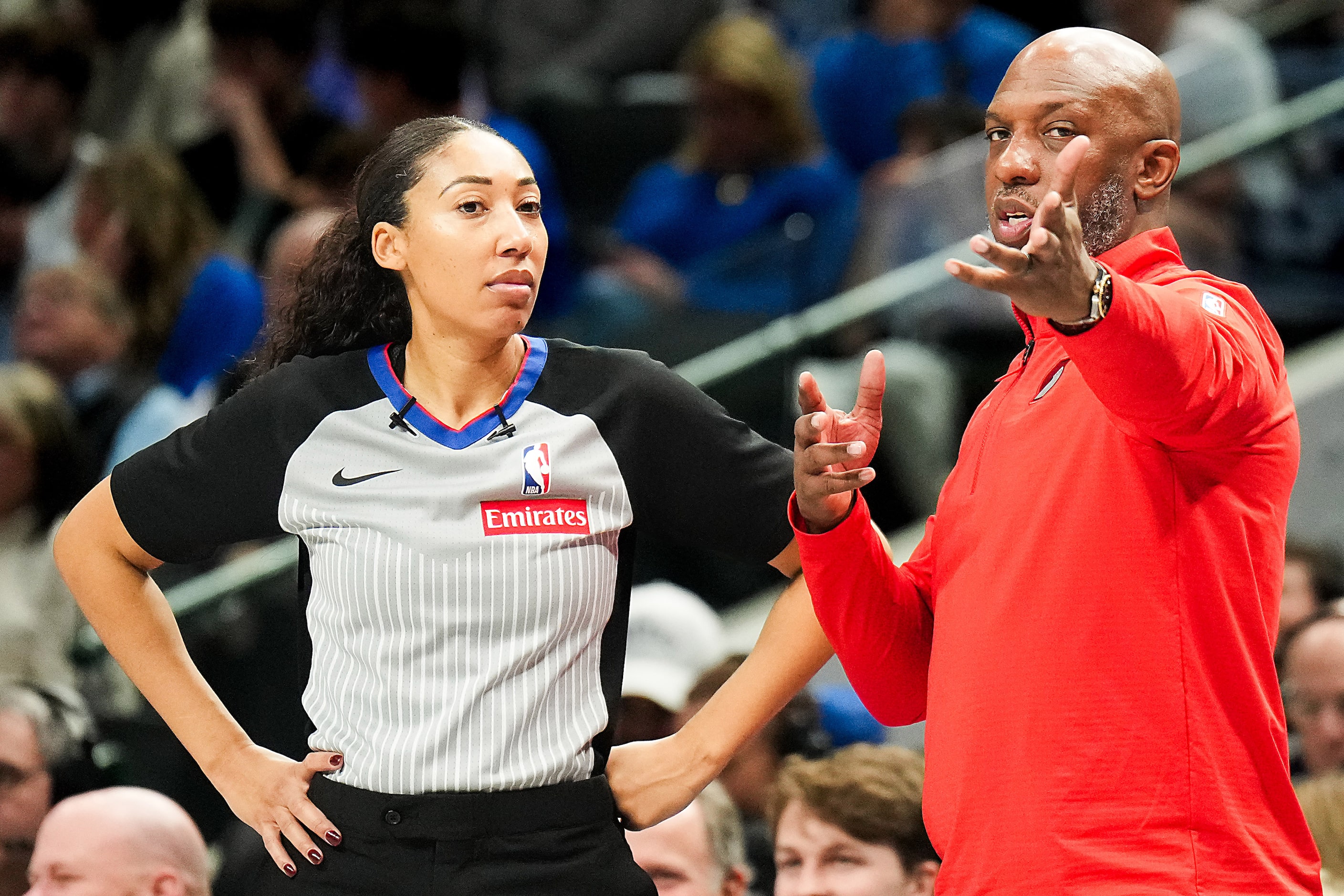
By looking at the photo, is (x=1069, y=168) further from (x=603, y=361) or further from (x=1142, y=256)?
(x=603, y=361)

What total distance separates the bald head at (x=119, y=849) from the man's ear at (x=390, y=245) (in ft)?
4.49

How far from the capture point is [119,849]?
329 cm

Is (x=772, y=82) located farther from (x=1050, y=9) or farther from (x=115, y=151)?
(x=115, y=151)

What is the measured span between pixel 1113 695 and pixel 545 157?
4.62 metres

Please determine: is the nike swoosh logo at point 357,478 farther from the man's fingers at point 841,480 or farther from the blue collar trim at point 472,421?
the man's fingers at point 841,480

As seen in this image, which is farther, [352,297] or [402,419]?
[352,297]

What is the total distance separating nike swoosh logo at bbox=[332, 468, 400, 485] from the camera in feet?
7.72

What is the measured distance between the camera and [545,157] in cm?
638

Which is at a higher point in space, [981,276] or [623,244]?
[623,244]

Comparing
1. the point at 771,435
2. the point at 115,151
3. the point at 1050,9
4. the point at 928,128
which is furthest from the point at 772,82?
the point at 115,151

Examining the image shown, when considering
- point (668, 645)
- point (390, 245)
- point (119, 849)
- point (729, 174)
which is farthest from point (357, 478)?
point (729, 174)

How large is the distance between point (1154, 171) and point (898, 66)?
389 centimetres

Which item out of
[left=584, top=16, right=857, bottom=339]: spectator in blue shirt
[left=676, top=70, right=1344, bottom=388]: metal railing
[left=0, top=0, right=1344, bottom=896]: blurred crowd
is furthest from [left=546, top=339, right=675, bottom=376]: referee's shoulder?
[left=584, top=16, right=857, bottom=339]: spectator in blue shirt

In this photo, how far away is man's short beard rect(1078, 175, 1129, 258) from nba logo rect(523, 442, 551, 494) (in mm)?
712
